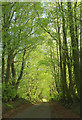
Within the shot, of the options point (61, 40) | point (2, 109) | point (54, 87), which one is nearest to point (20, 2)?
point (61, 40)

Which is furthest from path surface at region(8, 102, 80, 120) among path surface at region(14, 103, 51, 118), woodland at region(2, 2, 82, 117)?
woodland at region(2, 2, 82, 117)

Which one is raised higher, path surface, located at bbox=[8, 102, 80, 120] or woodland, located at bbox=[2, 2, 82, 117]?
woodland, located at bbox=[2, 2, 82, 117]

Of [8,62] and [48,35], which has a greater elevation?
[48,35]

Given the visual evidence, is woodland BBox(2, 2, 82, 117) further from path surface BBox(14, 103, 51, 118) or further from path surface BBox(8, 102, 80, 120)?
path surface BBox(14, 103, 51, 118)

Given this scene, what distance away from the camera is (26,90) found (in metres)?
8.39

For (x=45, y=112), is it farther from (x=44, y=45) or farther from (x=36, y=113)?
(x=44, y=45)

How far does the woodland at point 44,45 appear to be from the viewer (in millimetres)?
5523

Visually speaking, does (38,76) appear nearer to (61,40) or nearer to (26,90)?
(26,90)

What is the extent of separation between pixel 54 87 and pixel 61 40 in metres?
2.50

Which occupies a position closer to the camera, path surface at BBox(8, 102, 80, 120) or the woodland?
path surface at BBox(8, 102, 80, 120)

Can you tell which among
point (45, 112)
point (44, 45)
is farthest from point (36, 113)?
point (44, 45)

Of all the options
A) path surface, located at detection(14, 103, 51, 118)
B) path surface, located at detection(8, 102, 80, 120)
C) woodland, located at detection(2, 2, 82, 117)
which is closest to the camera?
path surface, located at detection(8, 102, 80, 120)

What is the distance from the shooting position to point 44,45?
24.8 ft

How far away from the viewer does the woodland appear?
5.52 meters
